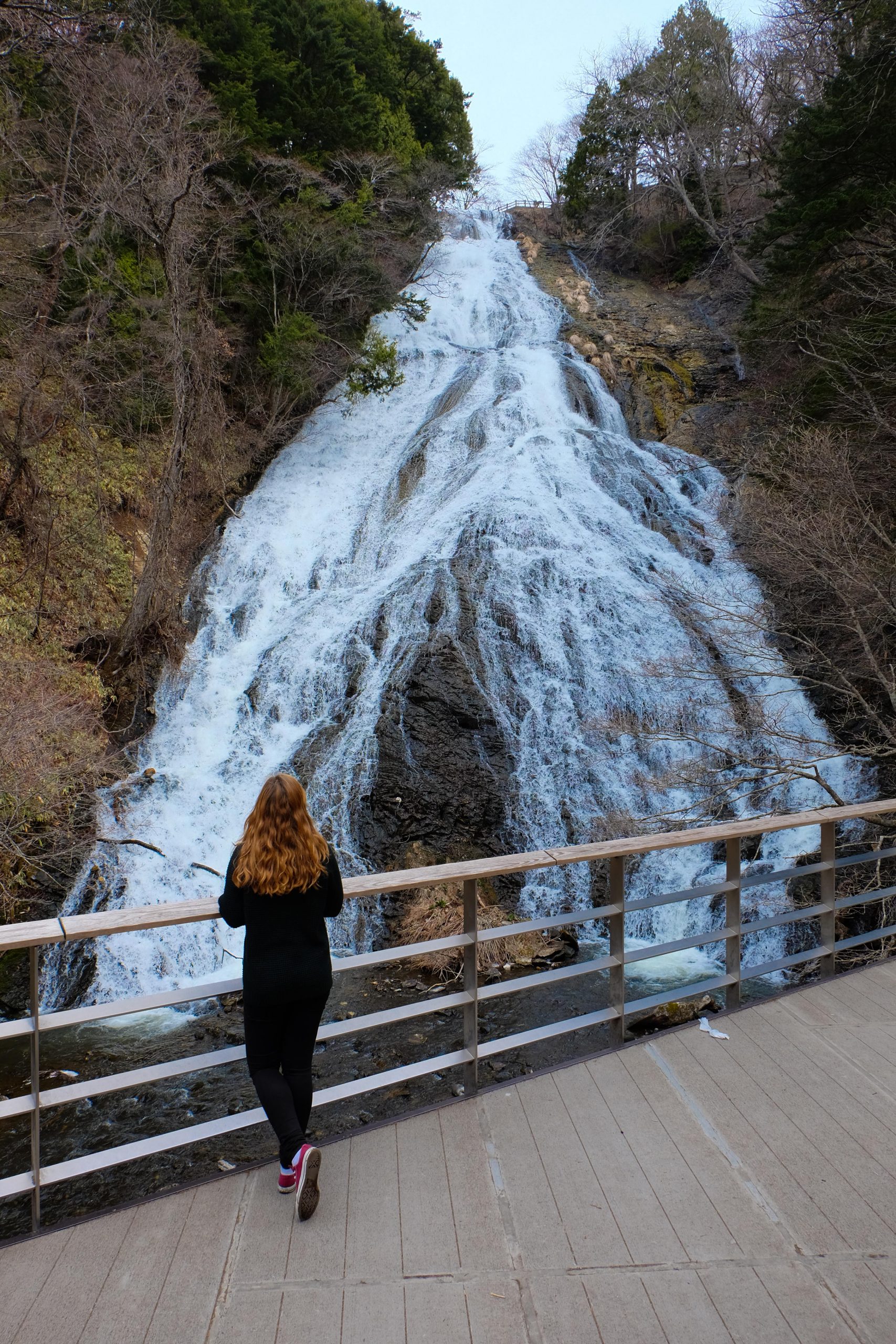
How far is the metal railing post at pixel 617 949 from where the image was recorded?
3.92 meters

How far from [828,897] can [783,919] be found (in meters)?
0.49

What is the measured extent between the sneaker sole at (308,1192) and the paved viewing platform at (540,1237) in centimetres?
5

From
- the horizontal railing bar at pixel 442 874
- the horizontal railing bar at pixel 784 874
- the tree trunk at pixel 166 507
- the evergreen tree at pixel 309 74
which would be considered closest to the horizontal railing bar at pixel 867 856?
the horizontal railing bar at pixel 784 874

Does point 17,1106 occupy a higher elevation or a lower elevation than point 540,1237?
higher

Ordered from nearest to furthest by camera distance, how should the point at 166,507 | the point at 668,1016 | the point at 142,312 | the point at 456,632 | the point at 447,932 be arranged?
the point at 668,1016 < the point at 447,932 < the point at 456,632 < the point at 166,507 < the point at 142,312

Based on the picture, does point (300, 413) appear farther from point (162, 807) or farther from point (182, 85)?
point (162, 807)

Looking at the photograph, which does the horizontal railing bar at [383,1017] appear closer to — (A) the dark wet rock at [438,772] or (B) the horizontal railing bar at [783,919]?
(B) the horizontal railing bar at [783,919]

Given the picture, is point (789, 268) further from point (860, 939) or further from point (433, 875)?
point (433, 875)

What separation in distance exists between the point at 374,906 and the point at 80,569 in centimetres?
715

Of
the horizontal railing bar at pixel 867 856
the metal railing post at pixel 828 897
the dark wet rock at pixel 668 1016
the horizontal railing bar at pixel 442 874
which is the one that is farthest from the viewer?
the dark wet rock at pixel 668 1016

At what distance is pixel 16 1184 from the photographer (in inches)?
108

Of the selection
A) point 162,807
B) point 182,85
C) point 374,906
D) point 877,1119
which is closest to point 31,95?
point 182,85

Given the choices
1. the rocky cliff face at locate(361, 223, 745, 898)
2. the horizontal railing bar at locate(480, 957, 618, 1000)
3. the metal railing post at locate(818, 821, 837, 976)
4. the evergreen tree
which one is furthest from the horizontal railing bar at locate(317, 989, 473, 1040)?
the evergreen tree

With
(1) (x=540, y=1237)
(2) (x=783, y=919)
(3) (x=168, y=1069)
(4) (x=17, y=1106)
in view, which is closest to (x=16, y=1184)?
(4) (x=17, y=1106)
